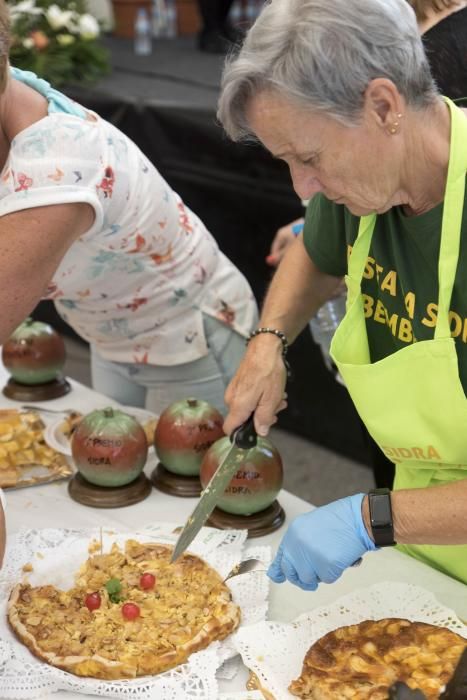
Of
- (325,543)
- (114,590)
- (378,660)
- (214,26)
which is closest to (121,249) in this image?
(114,590)

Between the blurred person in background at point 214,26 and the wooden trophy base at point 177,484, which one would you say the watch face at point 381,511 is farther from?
the blurred person in background at point 214,26

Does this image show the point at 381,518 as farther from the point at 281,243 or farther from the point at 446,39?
the point at 281,243

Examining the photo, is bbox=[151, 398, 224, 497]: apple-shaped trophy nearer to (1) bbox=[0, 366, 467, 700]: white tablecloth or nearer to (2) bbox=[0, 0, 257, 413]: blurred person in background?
(1) bbox=[0, 366, 467, 700]: white tablecloth

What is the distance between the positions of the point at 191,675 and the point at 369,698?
0.23 m

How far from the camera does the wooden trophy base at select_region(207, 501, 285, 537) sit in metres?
1.60

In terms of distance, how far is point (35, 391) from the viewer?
2113 mm

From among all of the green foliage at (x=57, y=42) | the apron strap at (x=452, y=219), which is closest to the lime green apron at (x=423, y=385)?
the apron strap at (x=452, y=219)

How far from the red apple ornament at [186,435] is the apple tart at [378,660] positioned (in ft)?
1.61

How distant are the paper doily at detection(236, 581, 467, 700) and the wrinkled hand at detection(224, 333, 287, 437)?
1.12 feet

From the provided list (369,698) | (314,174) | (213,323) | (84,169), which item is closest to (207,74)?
(213,323)

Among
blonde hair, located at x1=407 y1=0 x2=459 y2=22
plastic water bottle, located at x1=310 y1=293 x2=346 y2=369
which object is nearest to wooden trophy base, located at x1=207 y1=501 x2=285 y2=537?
plastic water bottle, located at x1=310 y1=293 x2=346 y2=369

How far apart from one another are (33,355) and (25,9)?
8.10 ft

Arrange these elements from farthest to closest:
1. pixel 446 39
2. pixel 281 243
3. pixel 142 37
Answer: pixel 142 37 → pixel 281 243 → pixel 446 39

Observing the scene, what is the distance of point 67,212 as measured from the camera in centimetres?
153
